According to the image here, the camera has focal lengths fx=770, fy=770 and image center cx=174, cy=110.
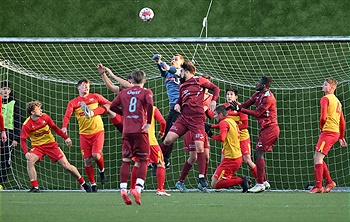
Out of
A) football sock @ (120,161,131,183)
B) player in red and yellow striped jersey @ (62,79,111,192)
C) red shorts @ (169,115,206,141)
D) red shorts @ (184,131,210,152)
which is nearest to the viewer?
football sock @ (120,161,131,183)

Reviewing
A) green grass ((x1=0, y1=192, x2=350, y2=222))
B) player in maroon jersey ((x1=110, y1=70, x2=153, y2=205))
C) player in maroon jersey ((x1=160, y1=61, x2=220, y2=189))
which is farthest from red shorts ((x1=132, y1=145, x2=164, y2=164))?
player in maroon jersey ((x1=110, y1=70, x2=153, y2=205))

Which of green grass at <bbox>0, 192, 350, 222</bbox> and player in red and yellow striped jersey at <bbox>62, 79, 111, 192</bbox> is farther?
player in red and yellow striped jersey at <bbox>62, 79, 111, 192</bbox>

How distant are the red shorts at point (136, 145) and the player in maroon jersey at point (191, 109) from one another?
95.8 inches

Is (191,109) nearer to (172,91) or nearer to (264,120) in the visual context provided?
(172,91)

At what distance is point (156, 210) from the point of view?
296 inches

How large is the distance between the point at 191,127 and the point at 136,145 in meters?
2.56

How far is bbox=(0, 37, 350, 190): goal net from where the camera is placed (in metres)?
14.0

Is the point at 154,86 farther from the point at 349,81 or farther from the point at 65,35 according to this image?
the point at 349,81

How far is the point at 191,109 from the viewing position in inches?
436

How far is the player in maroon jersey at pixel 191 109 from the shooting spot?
36.2 ft

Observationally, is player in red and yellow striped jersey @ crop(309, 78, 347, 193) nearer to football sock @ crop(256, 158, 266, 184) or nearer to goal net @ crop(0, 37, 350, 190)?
football sock @ crop(256, 158, 266, 184)

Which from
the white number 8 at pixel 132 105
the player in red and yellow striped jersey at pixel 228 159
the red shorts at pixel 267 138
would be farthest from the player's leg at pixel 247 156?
the white number 8 at pixel 132 105

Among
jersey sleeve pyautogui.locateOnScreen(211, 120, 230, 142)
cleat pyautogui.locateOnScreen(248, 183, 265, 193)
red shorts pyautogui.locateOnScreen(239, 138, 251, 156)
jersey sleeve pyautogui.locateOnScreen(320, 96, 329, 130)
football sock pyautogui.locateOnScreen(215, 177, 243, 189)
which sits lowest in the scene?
cleat pyautogui.locateOnScreen(248, 183, 265, 193)

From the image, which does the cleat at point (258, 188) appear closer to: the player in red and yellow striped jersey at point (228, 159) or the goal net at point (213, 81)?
the player in red and yellow striped jersey at point (228, 159)
